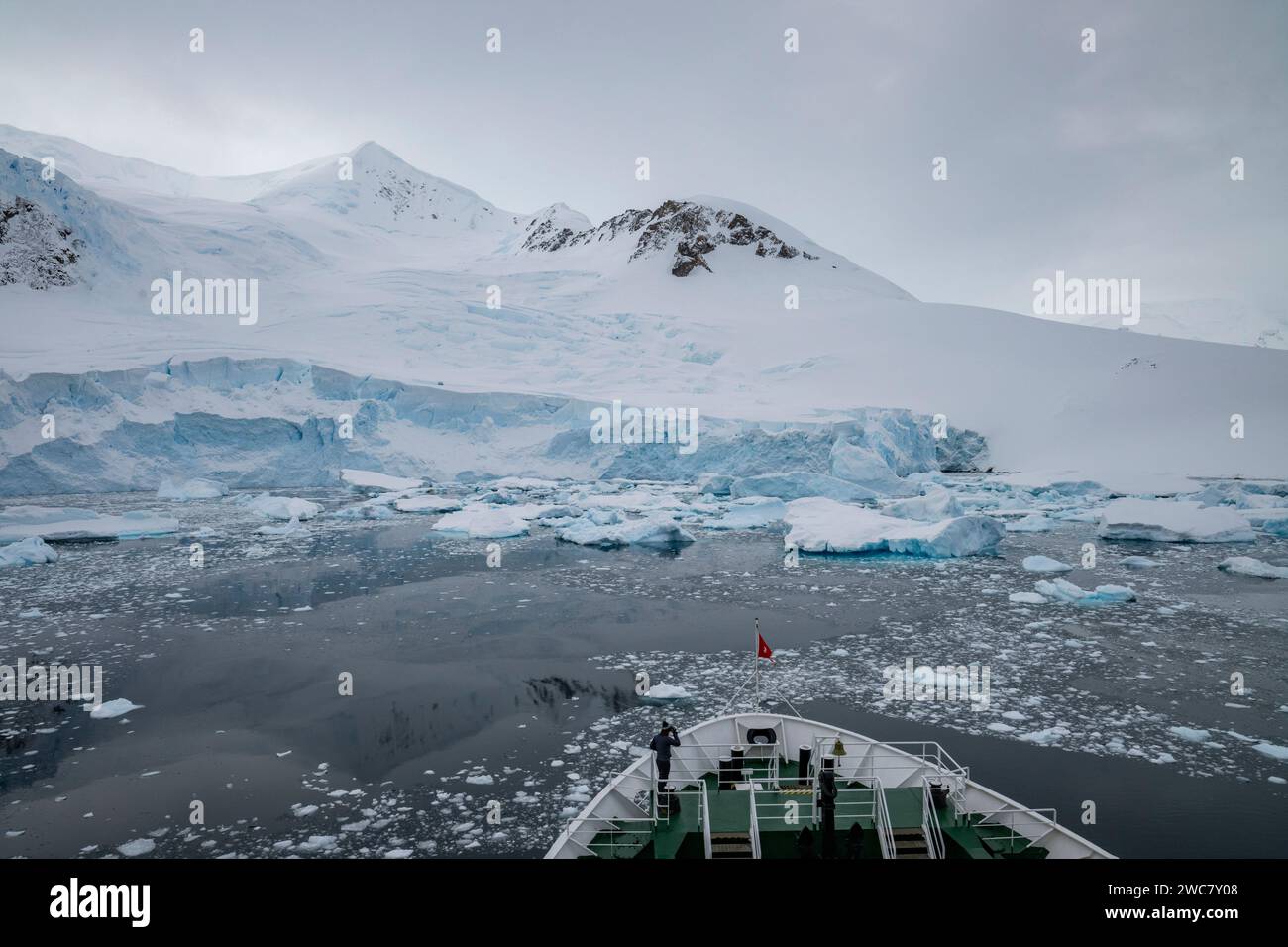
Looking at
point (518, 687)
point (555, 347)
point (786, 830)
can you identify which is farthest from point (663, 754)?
point (555, 347)

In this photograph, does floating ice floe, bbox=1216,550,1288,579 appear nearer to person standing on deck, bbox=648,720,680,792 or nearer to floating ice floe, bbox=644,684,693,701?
floating ice floe, bbox=644,684,693,701

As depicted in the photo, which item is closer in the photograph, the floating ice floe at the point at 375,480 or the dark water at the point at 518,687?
the dark water at the point at 518,687

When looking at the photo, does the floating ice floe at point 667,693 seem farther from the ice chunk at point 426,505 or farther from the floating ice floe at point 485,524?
the ice chunk at point 426,505

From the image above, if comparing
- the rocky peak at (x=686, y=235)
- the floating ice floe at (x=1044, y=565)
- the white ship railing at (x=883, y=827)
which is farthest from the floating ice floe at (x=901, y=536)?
the rocky peak at (x=686, y=235)

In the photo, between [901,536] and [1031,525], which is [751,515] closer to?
[901,536]
